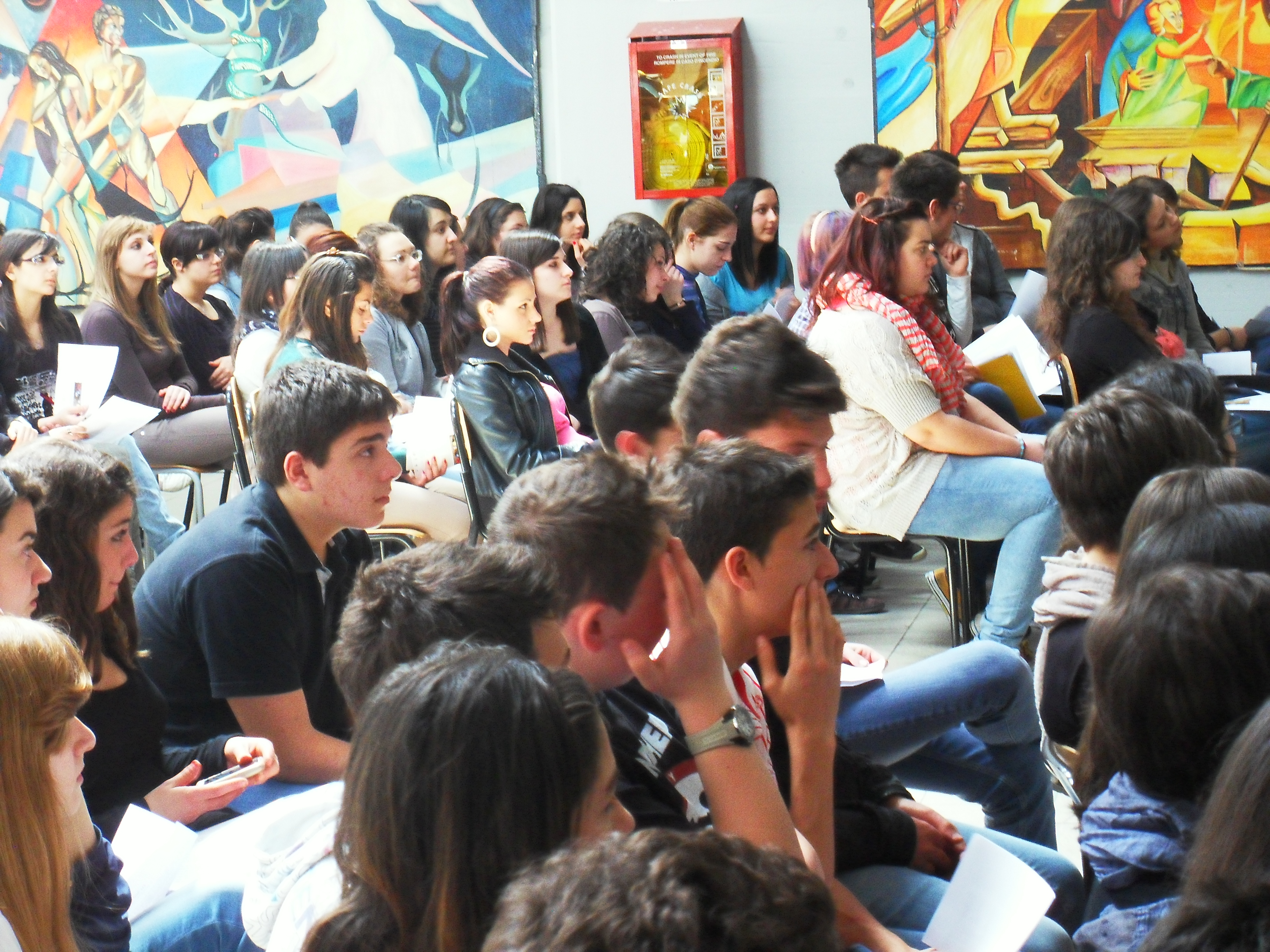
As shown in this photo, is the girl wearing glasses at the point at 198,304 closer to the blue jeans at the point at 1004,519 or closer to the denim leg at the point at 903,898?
the blue jeans at the point at 1004,519

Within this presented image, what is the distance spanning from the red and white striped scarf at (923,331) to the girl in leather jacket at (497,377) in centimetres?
92

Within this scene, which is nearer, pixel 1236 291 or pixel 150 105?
pixel 1236 291

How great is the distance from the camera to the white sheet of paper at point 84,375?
4.57 meters

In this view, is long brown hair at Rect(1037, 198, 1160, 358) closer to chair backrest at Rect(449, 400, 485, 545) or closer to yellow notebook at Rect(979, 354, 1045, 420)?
yellow notebook at Rect(979, 354, 1045, 420)

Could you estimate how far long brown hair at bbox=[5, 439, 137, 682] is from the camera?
6.87ft

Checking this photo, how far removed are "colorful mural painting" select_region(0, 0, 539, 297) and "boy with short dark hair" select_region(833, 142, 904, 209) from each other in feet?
6.40

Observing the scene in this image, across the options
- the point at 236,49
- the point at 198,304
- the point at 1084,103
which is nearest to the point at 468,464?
the point at 198,304

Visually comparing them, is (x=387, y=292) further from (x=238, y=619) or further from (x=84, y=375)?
(x=238, y=619)

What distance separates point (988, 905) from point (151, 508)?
380cm

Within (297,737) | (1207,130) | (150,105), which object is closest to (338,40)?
(150,105)

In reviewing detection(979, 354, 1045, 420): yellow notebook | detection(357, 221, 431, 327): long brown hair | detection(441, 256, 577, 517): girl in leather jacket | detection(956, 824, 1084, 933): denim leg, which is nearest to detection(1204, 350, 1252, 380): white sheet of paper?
detection(979, 354, 1045, 420): yellow notebook

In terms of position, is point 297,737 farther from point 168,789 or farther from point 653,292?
point 653,292

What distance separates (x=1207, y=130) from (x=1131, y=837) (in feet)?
19.1

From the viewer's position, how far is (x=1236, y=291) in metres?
6.54
